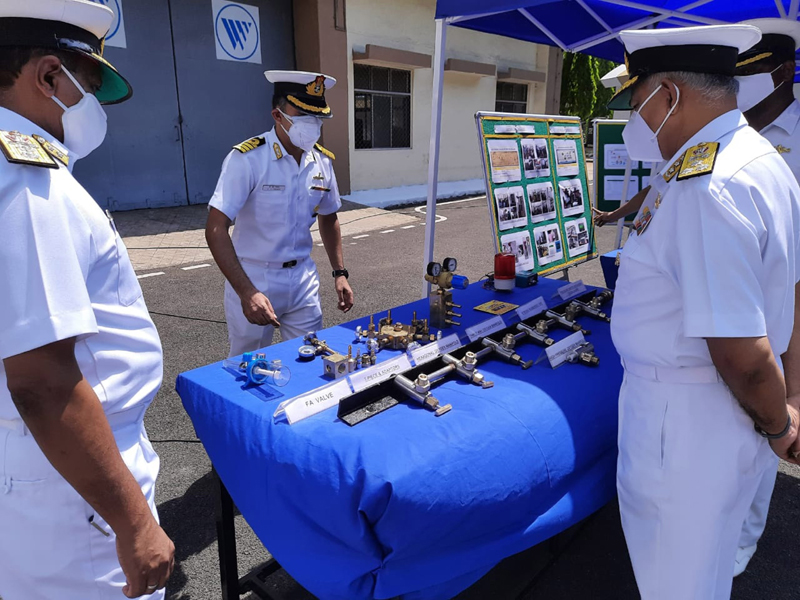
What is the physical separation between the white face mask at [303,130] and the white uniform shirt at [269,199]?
10cm

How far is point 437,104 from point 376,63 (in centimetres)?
948

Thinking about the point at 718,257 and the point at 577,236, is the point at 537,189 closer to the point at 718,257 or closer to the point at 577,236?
the point at 577,236

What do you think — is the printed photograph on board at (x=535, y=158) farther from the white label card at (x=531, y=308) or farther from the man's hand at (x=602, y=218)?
the white label card at (x=531, y=308)

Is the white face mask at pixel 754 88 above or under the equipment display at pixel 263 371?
above

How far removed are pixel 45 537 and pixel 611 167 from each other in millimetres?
6214

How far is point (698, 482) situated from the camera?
1.34 metres

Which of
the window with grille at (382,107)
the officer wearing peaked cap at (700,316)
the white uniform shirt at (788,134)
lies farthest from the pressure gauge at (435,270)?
the window with grille at (382,107)

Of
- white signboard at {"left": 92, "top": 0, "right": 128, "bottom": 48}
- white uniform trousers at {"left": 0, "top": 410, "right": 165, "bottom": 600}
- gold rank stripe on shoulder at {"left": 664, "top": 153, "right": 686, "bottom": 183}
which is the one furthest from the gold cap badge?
white signboard at {"left": 92, "top": 0, "right": 128, "bottom": 48}

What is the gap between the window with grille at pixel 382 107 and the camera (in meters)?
11.9

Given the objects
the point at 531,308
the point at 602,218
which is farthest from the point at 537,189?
the point at 531,308

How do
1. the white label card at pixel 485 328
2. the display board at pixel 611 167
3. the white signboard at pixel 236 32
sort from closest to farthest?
the white label card at pixel 485 328 → the display board at pixel 611 167 → the white signboard at pixel 236 32

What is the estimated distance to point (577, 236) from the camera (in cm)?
383

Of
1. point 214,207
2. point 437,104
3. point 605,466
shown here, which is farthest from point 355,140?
point 605,466

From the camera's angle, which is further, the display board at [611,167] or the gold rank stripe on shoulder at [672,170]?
the display board at [611,167]
